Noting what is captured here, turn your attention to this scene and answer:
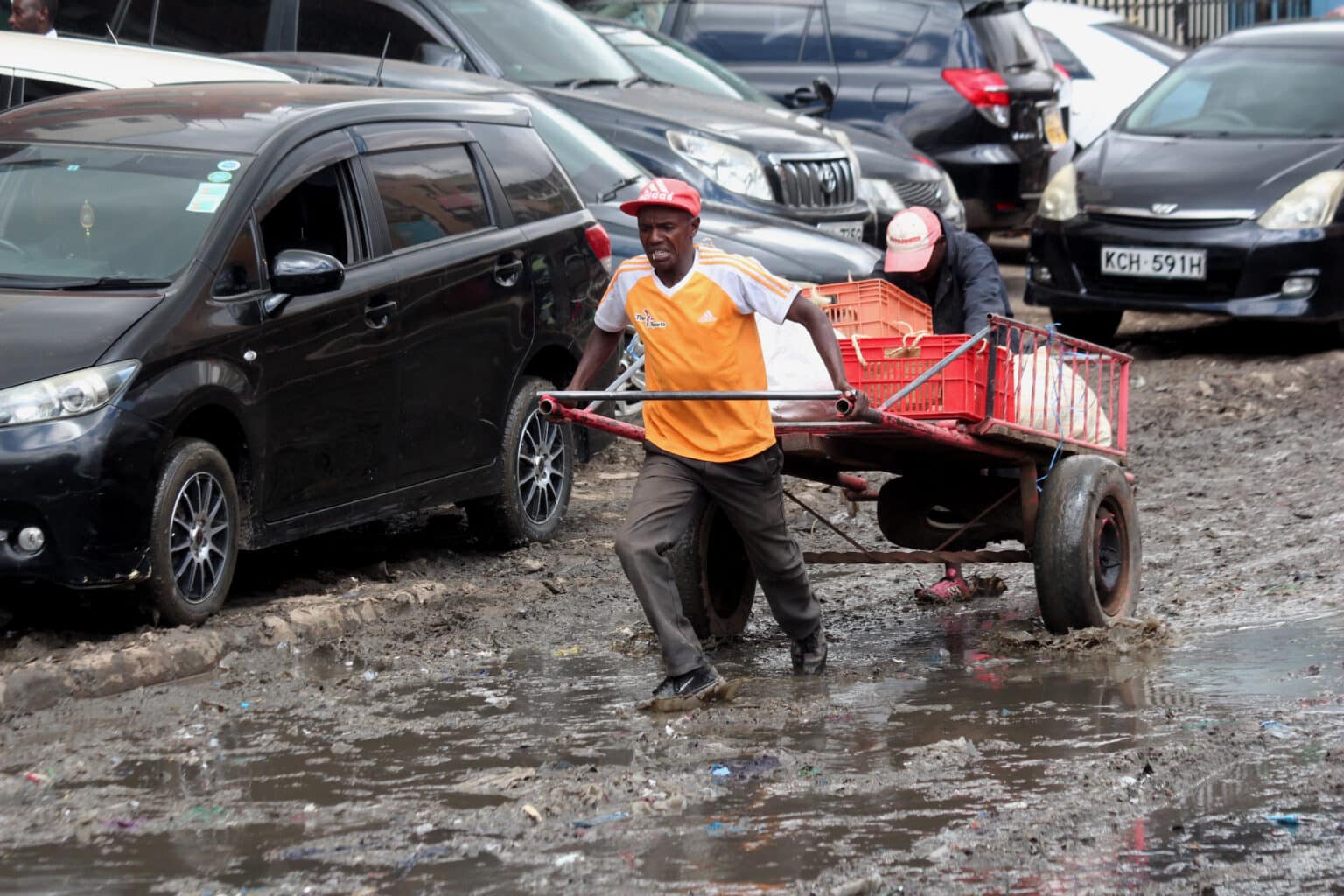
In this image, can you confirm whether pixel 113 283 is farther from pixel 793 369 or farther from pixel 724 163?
pixel 724 163

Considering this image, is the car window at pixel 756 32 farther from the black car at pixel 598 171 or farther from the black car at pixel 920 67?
the black car at pixel 598 171

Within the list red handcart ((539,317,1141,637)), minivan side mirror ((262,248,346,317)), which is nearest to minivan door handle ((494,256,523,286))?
minivan side mirror ((262,248,346,317))

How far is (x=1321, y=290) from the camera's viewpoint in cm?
1212

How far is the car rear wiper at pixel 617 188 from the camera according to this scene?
10.7 meters

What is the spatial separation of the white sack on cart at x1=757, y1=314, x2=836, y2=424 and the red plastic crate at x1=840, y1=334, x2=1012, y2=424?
5.8 inches

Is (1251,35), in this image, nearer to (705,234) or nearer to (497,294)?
(705,234)

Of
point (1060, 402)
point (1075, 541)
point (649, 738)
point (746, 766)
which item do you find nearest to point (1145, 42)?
point (1060, 402)

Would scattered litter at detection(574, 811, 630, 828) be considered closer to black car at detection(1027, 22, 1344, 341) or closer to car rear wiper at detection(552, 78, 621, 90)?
car rear wiper at detection(552, 78, 621, 90)

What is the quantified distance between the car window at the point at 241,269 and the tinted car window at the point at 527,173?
1752 mm

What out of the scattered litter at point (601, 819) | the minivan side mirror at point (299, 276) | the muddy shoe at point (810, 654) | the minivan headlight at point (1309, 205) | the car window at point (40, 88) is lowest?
the muddy shoe at point (810, 654)

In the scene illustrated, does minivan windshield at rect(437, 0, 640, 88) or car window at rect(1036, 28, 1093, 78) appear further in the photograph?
car window at rect(1036, 28, 1093, 78)

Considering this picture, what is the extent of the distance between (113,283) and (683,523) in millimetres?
2164

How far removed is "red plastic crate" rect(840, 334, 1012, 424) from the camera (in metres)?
6.41

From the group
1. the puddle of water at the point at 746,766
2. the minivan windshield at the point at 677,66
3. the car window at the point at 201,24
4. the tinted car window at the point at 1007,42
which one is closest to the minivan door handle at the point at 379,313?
the puddle of water at the point at 746,766
